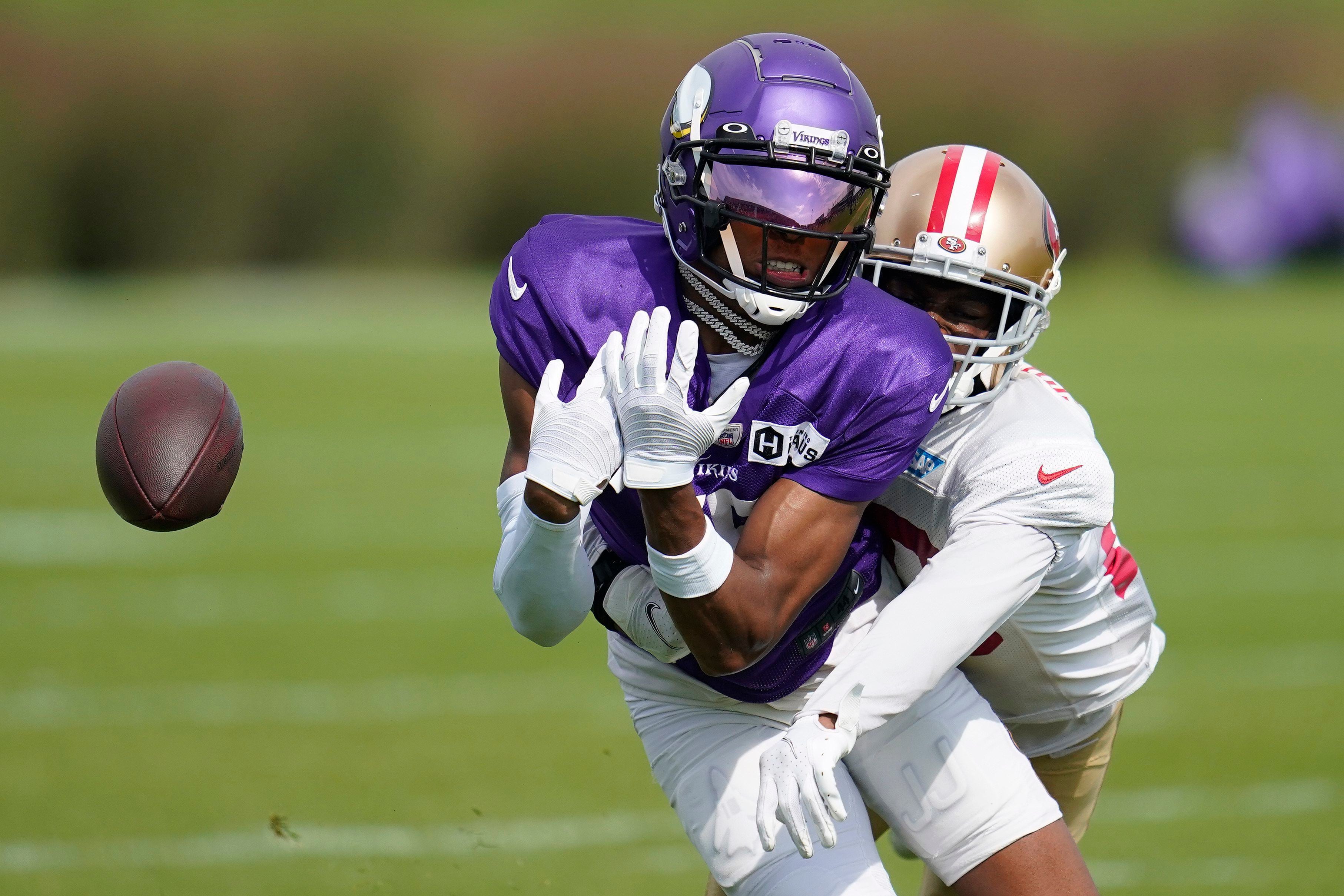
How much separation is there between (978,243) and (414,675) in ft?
12.2

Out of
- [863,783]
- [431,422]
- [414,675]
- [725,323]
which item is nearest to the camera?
[725,323]

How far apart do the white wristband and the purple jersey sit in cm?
24

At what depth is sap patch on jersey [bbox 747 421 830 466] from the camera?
99.3 inches

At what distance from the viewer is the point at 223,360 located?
45.6ft

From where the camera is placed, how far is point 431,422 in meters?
11.7

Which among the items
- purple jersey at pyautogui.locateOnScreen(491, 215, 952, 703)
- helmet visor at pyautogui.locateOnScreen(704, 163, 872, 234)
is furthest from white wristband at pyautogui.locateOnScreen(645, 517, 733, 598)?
helmet visor at pyautogui.locateOnScreen(704, 163, 872, 234)

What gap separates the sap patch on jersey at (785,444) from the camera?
8.28 ft

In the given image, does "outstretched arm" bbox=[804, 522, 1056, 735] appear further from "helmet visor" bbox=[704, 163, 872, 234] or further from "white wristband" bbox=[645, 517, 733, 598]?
"helmet visor" bbox=[704, 163, 872, 234]

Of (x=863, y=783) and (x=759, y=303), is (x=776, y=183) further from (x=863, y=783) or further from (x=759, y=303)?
(x=863, y=783)

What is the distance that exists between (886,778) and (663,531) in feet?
2.42

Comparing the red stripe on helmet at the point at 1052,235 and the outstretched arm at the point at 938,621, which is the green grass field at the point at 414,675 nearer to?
the outstretched arm at the point at 938,621

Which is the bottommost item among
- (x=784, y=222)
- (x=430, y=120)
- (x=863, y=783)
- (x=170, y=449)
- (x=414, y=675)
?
(x=430, y=120)

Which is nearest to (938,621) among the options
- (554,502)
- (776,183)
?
(554,502)

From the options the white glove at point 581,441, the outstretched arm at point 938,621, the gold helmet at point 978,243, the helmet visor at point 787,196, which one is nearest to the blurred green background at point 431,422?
the outstretched arm at point 938,621
